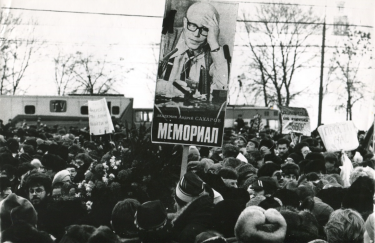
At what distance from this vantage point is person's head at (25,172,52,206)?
20.1ft

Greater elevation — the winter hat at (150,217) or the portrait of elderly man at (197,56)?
the portrait of elderly man at (197,56)

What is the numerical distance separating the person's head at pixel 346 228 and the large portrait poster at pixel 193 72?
1608 millimetres

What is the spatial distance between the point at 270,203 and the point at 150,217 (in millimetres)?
1140

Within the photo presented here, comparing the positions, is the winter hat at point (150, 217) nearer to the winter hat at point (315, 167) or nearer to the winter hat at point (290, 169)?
the winter hat at point (290, 169)

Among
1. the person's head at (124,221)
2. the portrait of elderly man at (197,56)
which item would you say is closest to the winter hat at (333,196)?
the portrait of elderly man at (197,56)

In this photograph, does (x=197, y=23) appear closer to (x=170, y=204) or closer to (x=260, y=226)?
(x=170, y=204)

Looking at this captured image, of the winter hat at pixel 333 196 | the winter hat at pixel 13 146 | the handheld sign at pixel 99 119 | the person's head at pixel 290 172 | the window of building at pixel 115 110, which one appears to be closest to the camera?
the winter hat at pixel 333 196

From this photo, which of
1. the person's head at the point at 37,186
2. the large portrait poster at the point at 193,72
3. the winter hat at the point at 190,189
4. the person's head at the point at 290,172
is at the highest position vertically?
the large portrait poster at the point at 193,72

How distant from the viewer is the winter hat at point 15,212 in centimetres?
470

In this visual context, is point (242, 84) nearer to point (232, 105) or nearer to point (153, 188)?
point (232, 105)

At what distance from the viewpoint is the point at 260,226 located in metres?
4.30

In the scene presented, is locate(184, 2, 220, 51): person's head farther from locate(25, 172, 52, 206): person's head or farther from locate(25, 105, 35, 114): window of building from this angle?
locate(25, 105, 35, 114): window of building

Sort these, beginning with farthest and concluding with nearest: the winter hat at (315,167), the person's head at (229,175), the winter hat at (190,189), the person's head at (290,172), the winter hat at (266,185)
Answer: the winter hat at (315,167) < the person's head at (290,172) < the person's head at (229,175) < the winter hat at (266,185) < the winter hat at (190,189)

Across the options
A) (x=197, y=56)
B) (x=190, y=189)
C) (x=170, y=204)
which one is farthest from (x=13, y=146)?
(x=190, y=189)
